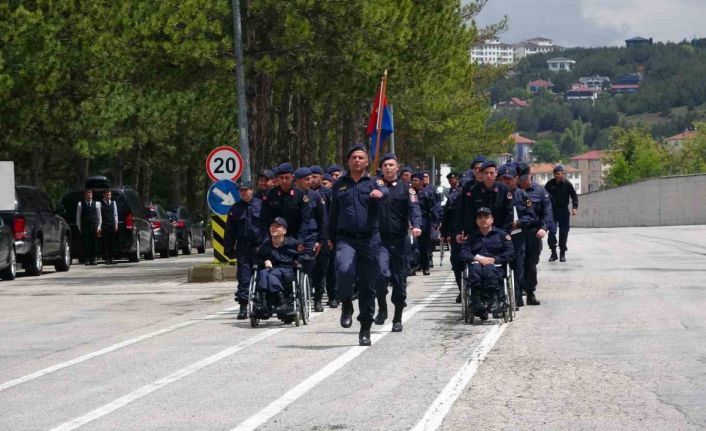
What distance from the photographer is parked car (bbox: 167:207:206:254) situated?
164ft

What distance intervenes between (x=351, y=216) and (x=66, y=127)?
3479 centimetres

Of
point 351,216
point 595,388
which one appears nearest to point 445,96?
point 351,216

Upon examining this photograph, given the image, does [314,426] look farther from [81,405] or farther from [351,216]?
[351,216]

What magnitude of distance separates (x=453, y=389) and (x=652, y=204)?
241ft

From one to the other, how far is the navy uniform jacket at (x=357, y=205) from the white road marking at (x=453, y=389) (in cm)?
152

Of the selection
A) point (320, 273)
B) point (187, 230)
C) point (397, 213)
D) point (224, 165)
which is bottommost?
point (320, 273)

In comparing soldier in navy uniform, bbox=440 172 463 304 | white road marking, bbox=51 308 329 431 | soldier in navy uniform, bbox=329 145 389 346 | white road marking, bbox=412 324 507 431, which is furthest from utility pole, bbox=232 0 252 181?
white road marking, bbox=412 324 507 431

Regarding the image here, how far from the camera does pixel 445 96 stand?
2253 inches

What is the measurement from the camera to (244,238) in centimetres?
1866

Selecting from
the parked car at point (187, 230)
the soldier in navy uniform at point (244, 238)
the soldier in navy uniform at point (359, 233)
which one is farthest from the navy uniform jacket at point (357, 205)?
the parked car at point (187, 230)

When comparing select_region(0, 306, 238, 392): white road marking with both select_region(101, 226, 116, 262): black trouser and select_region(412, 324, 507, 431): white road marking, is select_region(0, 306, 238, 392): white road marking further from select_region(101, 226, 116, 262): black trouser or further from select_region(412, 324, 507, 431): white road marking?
select_region(101, 226, 116, 262): black trouser

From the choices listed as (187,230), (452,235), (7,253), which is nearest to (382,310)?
(452,235)

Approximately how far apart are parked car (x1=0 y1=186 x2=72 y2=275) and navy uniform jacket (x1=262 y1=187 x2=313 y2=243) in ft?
45.7

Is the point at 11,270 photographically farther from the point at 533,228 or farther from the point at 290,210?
the point at 290,210
